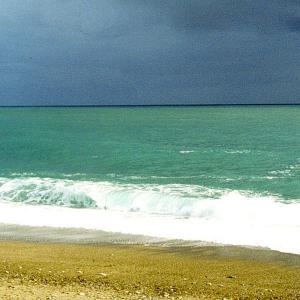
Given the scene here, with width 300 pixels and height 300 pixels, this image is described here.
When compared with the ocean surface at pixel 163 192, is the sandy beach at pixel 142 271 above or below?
below

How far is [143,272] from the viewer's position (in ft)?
39.4

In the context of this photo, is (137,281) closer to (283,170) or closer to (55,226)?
(55,226)

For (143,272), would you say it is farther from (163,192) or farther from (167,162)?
(167,162)

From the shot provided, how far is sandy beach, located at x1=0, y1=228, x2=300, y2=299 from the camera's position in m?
10.2

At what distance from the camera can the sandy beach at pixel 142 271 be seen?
10211 mm

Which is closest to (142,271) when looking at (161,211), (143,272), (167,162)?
(143,272)

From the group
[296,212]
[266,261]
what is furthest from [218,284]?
[296,212]

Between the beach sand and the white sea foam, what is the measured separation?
181 centimetres

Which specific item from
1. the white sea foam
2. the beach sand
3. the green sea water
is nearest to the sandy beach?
the beach sand

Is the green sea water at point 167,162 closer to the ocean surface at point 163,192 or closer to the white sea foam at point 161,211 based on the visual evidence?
the ocean surface at point 163,192

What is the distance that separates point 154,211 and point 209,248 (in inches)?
258

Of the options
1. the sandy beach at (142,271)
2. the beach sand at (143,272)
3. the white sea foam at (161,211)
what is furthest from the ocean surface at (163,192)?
the beach sand at (143,272)

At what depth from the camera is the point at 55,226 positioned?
18391mm

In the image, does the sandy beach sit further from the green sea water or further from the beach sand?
the green sea water
